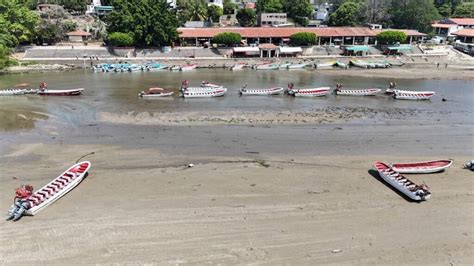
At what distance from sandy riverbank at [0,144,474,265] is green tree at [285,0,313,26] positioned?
253 feet

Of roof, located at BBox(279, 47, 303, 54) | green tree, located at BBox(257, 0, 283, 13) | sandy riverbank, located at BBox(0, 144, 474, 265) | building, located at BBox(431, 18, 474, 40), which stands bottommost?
sandy riverbank, located at BBox(0, 144, 474, 265)

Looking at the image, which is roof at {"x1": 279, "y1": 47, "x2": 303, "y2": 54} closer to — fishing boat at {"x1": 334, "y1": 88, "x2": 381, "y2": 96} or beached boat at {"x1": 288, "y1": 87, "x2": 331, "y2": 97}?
fishing boat at {"x1": 334, "y1": 88, "x2": 381, "y2": 96}

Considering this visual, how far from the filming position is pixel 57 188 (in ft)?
63.9

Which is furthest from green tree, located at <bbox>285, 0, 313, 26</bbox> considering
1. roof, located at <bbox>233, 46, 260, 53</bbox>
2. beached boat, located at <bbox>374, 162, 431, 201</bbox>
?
beached boat, located at <bbox>374, 162, 431, 201</bbox>

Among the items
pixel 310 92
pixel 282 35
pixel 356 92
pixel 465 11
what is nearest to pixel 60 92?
pixel 310 92

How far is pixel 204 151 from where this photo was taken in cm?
2617

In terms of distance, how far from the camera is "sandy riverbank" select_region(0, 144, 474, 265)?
15117 millimetres

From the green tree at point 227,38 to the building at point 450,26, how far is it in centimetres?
5202

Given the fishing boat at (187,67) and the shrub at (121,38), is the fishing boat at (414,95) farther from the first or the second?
the shrub at (121,38)

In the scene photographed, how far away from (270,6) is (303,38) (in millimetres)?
25895

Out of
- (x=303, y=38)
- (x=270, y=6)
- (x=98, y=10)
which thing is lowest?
(x=303, y=38)

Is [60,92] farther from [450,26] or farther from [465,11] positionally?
[465,11]

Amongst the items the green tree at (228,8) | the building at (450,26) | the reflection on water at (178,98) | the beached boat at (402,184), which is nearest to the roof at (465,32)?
the building at (450,26)

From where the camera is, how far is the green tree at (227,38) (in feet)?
229
